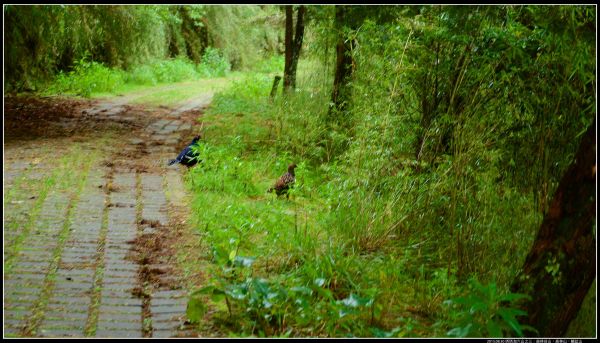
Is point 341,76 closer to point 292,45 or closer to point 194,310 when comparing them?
point 292,45

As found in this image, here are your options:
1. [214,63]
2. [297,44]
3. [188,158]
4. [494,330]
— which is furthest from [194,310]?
[214,63]

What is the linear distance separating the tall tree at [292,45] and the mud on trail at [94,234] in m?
3.17

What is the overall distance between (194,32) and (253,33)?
9.91ft

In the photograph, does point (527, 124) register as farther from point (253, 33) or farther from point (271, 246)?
point (253, 33)

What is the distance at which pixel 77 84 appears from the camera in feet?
45.7

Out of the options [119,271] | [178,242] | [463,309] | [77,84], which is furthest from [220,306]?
[77,84]

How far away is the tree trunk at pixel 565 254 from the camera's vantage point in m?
3.14

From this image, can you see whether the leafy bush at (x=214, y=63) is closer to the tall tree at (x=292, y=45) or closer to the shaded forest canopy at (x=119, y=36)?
the shaded forest canopy at (x=119, y=36)

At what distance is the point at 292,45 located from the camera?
39.8 feet

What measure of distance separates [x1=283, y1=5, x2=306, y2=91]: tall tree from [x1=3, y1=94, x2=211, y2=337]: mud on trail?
317 cm

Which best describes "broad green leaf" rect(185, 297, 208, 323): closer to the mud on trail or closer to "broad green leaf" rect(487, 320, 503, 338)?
the mud on trail

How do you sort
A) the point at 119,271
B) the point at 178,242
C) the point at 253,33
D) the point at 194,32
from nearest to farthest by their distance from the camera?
the point at 119,271
the point at 178,242
the point at 253,33
the point at 194,32

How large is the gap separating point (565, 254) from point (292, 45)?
9542mm

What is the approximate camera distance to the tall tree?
37.2 ft
